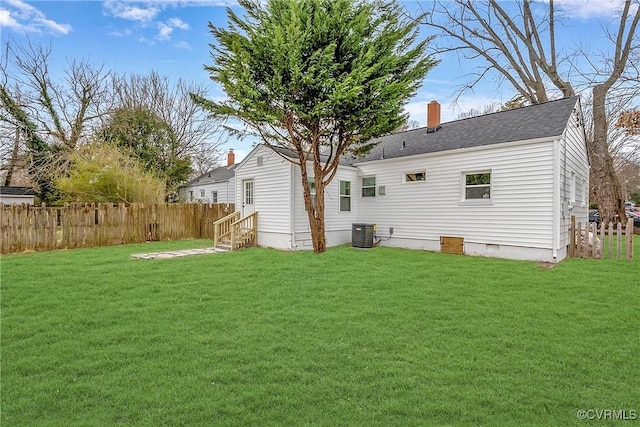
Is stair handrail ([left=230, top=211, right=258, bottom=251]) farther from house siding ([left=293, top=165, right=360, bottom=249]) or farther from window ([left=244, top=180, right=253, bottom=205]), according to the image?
house siding ([left=293, top=165, right=360, bottom=249])

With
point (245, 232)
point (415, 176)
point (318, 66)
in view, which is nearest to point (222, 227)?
point (245, 232)

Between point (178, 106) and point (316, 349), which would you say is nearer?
point (316, 349)

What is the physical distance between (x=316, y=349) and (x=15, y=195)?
27.2 meters

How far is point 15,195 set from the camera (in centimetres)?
2222

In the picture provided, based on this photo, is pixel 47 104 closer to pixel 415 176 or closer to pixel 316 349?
pixel 415 176

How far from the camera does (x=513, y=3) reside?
16.6m

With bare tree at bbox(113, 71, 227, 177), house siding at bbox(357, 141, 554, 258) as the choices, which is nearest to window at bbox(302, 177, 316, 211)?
house siding at bbox(357, 141, 554, 258)

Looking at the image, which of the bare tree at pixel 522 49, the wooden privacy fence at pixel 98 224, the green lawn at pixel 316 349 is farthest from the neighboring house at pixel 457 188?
the bare tree at pixel 522 49

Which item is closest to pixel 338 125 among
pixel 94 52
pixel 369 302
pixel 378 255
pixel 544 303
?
pixel 378 255

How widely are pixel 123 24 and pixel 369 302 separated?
1162cm

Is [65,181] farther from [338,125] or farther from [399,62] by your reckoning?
[399,62]

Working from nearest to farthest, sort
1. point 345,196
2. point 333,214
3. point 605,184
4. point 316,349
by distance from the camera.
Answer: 1. point 316,349
2. point 333,214
3. point 345,196
4. point 605,184

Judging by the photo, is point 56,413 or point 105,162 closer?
point 56,413

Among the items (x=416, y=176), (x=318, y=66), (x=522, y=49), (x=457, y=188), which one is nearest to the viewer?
(x=318, y=66)
